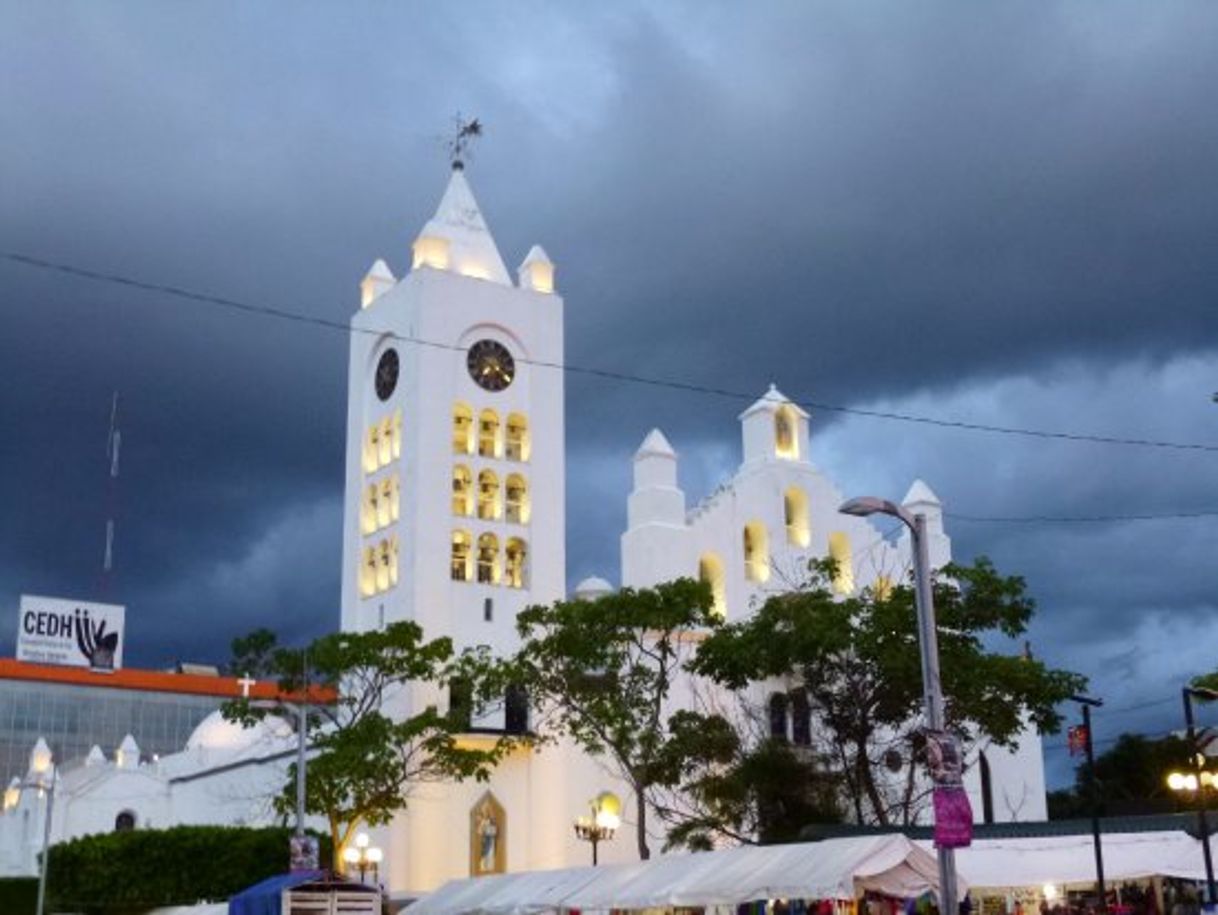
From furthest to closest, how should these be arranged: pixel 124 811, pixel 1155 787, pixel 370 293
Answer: pixel 1155 787, pixel 124 811, pixel 370 293

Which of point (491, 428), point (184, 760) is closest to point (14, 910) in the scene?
point (184, 760)

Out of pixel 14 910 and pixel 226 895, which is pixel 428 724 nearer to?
pixel 226 895

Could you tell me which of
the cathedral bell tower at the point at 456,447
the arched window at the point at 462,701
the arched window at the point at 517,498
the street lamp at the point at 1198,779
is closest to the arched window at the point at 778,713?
the cathedral bell tower at the point at 456,447

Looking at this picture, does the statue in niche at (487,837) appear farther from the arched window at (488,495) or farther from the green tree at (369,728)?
the arched window at (488,495)

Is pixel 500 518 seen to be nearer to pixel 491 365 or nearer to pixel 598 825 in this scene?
pixel 491 365

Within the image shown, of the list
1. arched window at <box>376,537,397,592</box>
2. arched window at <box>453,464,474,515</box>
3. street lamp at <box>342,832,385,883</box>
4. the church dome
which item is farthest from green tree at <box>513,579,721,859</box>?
the church dome

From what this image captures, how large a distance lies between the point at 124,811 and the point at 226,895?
680 inches

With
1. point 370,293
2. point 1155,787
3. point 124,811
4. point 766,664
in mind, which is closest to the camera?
point 766,664

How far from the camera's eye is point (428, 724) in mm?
44156

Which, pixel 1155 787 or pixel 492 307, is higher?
pixel 492 307

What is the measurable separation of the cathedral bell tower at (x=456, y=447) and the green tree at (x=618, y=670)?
10763 millimetres

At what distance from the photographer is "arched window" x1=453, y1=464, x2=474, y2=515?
185ft

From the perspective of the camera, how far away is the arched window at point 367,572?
57.2m

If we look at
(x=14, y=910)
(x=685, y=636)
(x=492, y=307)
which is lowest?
(x=14, y=910)
